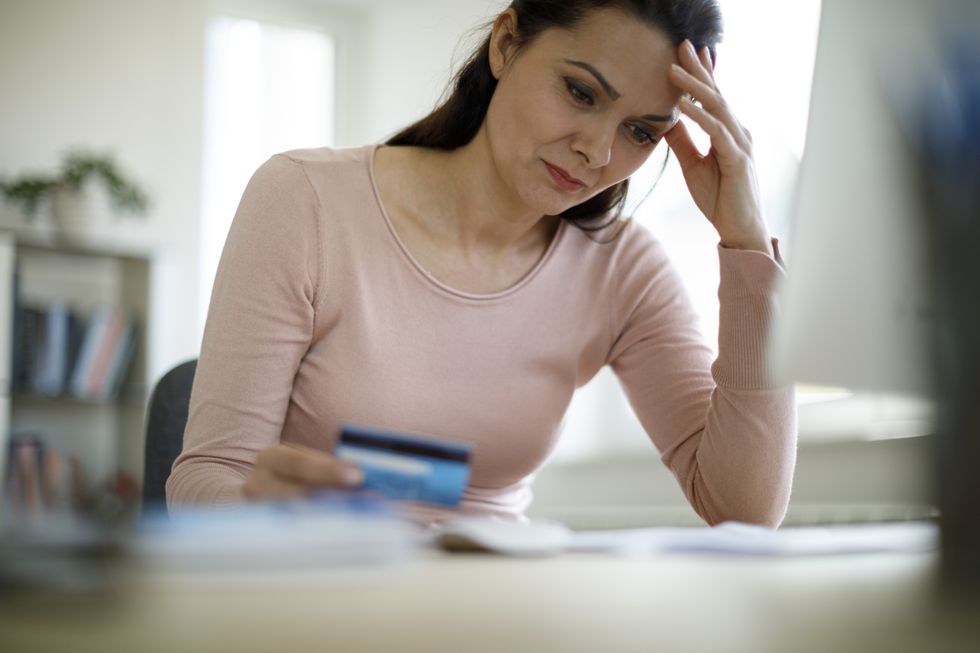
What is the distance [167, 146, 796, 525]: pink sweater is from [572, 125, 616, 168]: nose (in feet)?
0.63

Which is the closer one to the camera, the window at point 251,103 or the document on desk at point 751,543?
the document on desk at point 751,543

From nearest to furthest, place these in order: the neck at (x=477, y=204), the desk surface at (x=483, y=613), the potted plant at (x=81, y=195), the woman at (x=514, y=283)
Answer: the desk surface at (x=483, y=613) < the woman at (x=514, y=283) < the neck at (x=477, y=204) < the potted plant at (x=81, y=195)

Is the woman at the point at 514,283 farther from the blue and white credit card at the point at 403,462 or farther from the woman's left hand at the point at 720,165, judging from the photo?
the blue and white credit card at the point at 403,462

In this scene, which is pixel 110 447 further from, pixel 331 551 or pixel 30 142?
pixel 331 551

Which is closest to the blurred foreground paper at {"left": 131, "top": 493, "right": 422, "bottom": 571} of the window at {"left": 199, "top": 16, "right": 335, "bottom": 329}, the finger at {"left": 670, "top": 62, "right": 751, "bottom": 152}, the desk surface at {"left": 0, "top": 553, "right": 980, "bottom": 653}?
the desk surface at {"left": 0, "top": 553, "right": 980, "bottom": 653}

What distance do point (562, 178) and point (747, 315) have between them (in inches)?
11.7

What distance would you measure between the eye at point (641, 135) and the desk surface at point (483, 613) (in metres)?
0.90

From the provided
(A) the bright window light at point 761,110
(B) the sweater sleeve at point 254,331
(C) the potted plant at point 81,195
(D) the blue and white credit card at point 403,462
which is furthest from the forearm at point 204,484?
(C) the potted plant at point 81,195

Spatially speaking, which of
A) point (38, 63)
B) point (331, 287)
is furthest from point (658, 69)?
point (38, 63)

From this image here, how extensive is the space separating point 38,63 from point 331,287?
3108mm

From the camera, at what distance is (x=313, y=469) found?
0.58 m

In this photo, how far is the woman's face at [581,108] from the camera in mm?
1209

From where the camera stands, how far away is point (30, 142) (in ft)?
12.2

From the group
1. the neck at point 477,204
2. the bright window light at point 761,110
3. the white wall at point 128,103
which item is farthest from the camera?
the white wall at point 128,103
